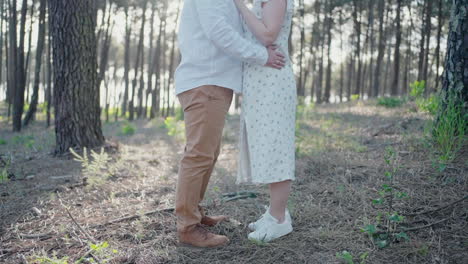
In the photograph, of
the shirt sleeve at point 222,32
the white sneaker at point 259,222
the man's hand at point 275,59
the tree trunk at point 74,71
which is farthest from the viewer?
the tree trunk at point 74,71

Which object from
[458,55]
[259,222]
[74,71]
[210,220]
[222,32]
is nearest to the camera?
[222,32]

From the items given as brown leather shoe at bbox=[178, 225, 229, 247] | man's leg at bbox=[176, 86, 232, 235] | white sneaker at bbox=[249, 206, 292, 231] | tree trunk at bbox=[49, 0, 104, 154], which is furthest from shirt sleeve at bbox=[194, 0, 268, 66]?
tree trunk at bbox=[49, 0, 104, 154]

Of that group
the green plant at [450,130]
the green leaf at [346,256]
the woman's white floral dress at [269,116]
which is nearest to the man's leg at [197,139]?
the woman's white floral dress at [269,116]

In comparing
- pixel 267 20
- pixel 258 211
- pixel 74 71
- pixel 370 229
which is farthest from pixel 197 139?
pixel 74 71

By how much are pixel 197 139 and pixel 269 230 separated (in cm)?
72

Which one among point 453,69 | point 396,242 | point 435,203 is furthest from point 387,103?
point 396,242

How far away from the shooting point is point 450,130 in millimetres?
3176

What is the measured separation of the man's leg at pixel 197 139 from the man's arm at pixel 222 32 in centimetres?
26

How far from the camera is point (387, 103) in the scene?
779 cm

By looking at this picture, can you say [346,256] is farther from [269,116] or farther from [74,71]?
[74,71]

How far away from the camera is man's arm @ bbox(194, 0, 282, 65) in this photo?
2.00 meters

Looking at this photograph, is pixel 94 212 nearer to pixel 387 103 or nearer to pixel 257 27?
pixel 257 27

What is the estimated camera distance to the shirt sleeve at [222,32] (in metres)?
2.00

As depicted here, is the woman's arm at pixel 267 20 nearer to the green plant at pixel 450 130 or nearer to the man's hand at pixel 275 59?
the man's hand at pixel 275 59
